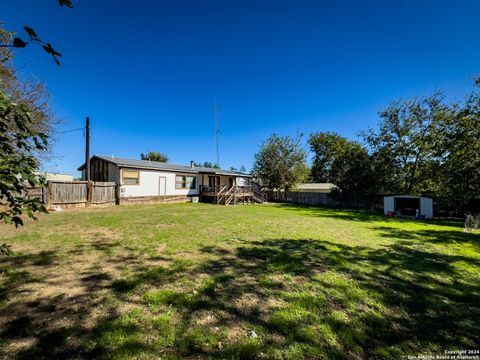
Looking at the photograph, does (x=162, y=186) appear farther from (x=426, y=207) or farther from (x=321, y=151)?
(x=321, y=151)

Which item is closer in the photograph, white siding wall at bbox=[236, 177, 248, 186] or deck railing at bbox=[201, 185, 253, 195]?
deck railing at bbox=[201, 185, 253, 195]

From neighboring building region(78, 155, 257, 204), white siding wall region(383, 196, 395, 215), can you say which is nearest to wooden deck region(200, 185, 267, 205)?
neighboring building region(78, 155, 257, 204)

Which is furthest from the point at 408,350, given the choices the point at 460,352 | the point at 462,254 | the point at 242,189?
the point at 242,189

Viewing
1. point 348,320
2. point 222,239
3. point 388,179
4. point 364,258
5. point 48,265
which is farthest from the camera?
point 388,179

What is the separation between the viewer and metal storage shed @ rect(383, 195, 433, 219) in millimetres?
15602

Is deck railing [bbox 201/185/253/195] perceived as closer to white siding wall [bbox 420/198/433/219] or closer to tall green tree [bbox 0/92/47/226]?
white siding wall [bbox 420/198/433/219]

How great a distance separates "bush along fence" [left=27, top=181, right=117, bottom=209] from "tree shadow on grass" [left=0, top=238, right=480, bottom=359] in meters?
10.8

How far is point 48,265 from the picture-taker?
435cm

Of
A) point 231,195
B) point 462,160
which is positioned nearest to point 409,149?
point 462,160

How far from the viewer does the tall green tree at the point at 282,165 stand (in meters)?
26.6

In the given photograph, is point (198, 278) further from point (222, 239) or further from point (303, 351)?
point (222, 239)

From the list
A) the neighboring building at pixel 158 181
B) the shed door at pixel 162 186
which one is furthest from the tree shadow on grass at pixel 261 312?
the shed door at pixel 162 186

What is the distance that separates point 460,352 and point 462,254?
510 centimetres

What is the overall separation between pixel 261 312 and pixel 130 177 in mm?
16916
